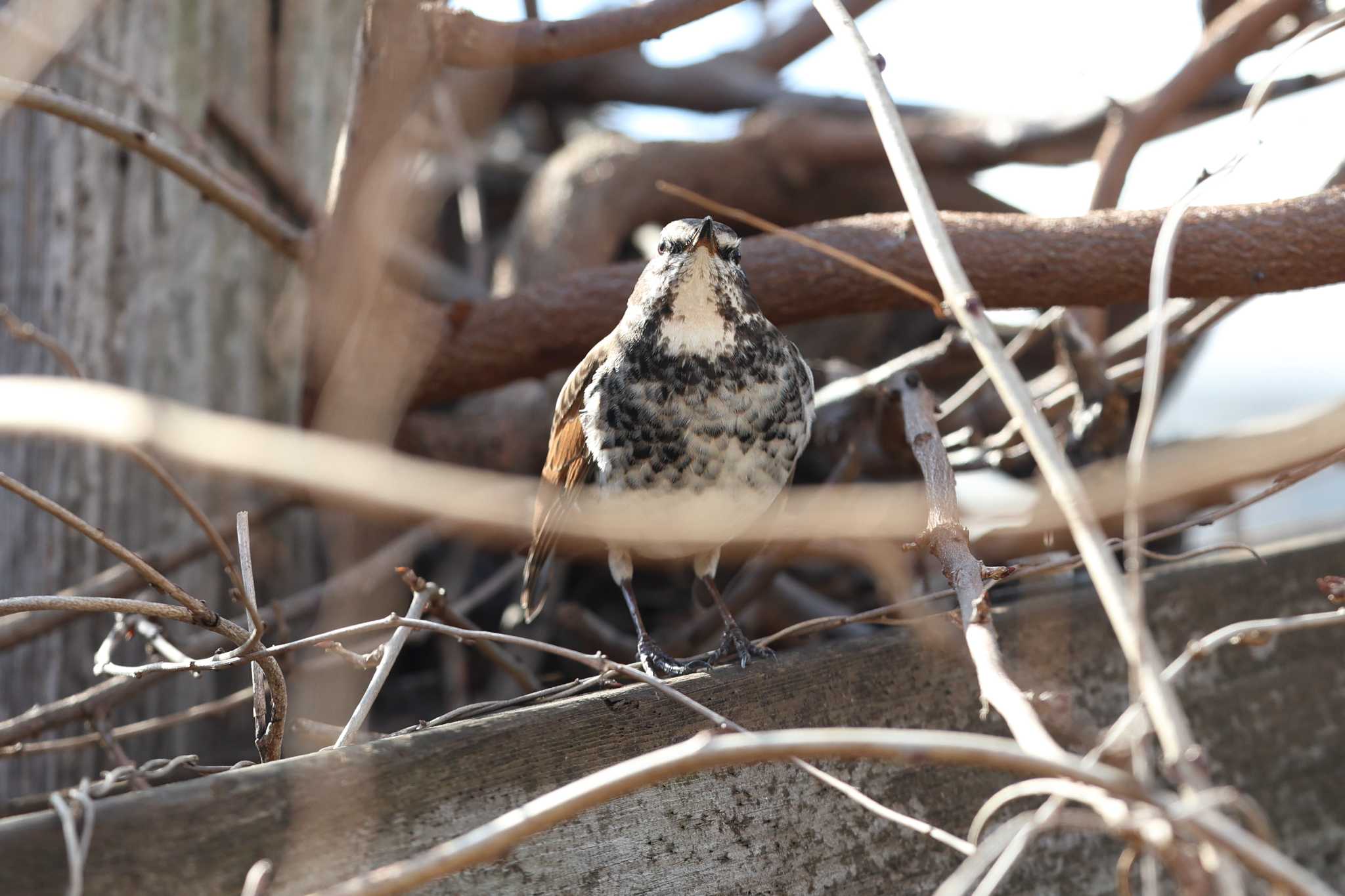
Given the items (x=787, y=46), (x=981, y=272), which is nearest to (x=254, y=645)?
(x=981, y=272)

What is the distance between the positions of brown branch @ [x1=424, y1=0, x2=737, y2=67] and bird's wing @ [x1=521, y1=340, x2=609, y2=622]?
64 centimetres

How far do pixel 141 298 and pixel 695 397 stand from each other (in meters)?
1.64

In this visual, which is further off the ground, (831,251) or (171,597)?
(831,251)

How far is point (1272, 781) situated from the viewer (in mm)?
2297

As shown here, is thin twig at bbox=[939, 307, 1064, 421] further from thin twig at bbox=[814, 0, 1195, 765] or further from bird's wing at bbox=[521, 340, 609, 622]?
thin twig at bbox=[814, 0, 1195, 765]

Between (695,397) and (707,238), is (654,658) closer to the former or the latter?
(695,397)

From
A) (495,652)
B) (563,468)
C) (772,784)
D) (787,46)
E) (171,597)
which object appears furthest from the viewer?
(787,46)

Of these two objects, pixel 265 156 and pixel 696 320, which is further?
pixel 265 156

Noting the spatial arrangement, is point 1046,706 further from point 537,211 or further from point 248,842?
point 537,211

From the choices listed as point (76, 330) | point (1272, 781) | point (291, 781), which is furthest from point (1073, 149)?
point (291, 781)

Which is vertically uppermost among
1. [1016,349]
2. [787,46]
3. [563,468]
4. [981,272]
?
[787,46]

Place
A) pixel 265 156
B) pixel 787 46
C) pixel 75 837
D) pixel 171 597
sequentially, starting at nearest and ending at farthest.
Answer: pixel 75 837
pixel 171 597
pixel 265 156
pixel 787 46

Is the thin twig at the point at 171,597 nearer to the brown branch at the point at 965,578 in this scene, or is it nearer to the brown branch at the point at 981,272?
the brown branch at the point at 965,578

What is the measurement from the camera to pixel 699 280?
2559mm
